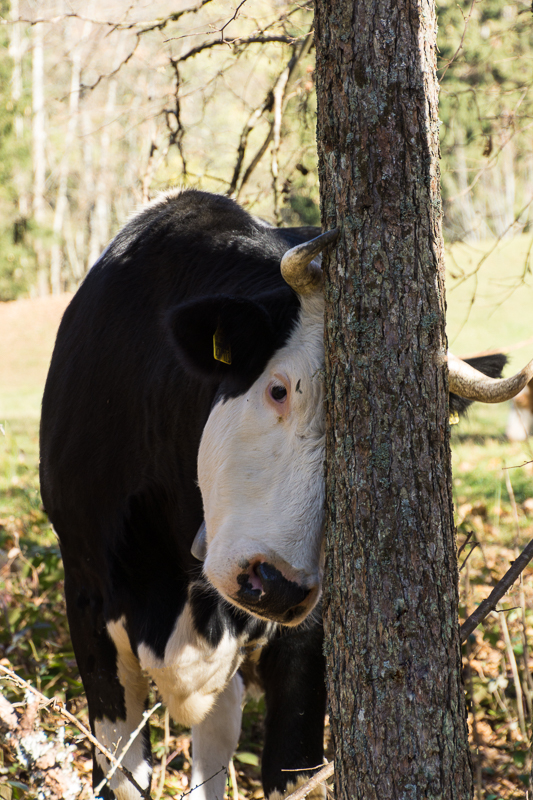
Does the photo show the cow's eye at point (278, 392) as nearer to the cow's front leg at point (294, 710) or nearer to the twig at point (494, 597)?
the twig at point (494, 597)

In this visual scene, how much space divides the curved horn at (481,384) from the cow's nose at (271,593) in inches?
24.5

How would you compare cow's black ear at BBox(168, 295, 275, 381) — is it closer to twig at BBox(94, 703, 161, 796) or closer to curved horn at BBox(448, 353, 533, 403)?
curved horn at BBox(448, 353, 533, 403)

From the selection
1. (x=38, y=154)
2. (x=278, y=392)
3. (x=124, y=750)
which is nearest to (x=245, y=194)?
(x=278, y=392)

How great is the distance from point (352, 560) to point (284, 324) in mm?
856

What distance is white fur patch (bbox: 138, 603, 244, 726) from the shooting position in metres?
2.74

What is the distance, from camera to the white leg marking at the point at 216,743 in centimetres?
317

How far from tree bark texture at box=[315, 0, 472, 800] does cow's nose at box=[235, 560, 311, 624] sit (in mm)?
189

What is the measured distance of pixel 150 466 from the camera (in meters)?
2.82

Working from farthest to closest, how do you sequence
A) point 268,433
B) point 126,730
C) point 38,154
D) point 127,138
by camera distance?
point 38,154 < point 127,138 < point 126,730 < point 268,433

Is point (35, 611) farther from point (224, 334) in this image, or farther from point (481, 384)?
point (481, 384)

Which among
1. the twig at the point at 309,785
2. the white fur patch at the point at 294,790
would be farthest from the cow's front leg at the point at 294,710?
the twig at the point at 309,785

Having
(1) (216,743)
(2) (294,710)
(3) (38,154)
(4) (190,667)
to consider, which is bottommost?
(1) (216,743)

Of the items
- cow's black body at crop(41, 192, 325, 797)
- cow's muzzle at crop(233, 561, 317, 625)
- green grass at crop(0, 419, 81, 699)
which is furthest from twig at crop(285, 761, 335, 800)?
green grass at crop(0, 419, 81, 699)

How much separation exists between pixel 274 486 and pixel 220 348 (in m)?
0.46
